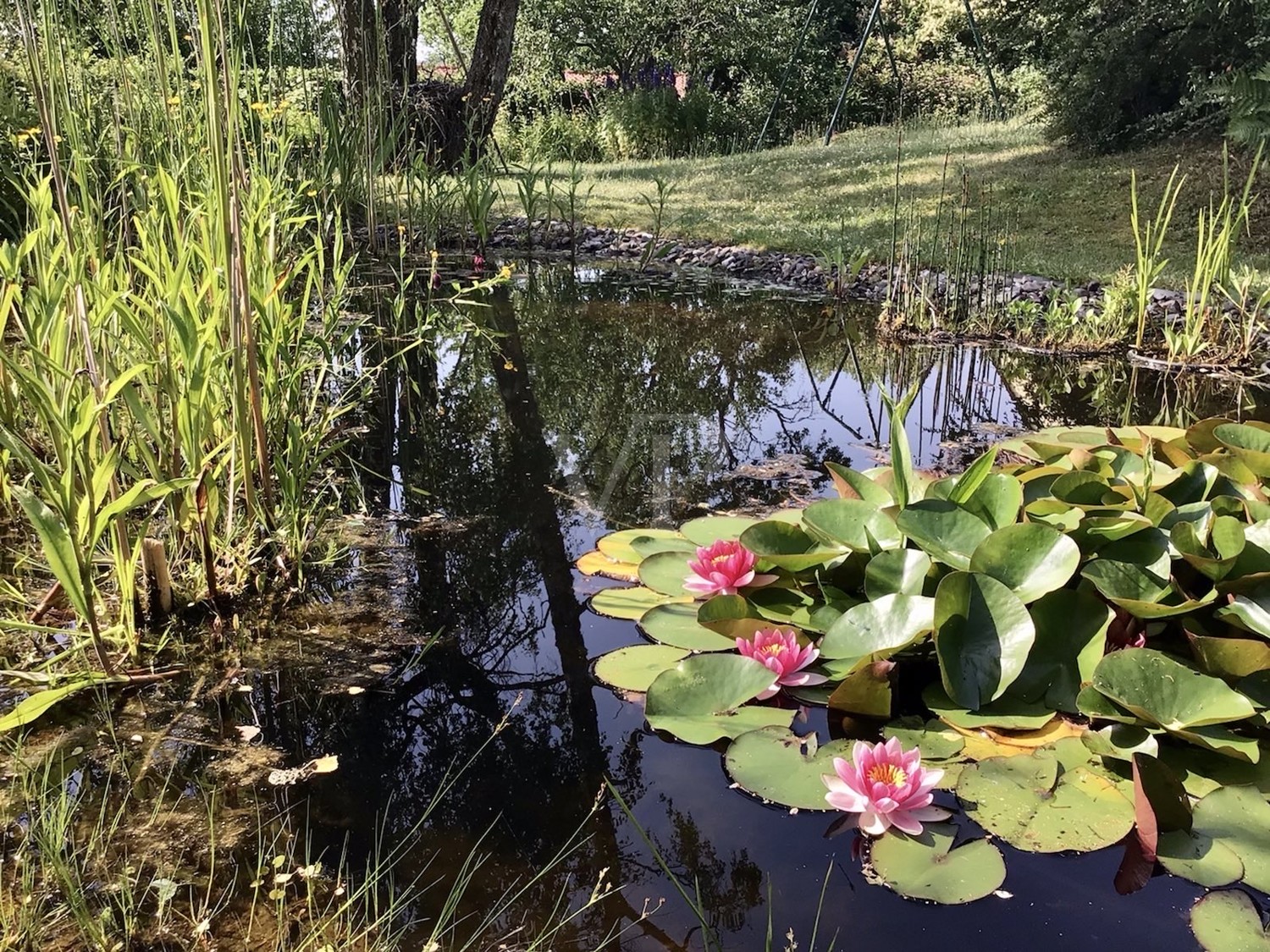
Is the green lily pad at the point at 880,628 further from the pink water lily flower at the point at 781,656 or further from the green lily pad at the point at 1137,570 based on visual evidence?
the green lily pad at the point at 1137,570

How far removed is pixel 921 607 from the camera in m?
1.48

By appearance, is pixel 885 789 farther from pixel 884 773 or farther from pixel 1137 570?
pixel 1137 570

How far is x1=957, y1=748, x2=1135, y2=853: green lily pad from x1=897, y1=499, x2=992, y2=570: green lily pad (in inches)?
13.8

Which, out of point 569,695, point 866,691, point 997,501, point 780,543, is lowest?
point 569,695

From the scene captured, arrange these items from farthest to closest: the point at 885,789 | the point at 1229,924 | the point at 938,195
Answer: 1. the point at 938,195
2. the point at 885,789
3. the point at 1229,924

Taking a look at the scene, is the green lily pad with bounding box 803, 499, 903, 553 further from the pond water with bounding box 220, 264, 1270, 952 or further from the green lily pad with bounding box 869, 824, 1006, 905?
the green lily pad with bounding box 869, 824, 1006, 905

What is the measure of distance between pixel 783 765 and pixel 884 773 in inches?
6.8

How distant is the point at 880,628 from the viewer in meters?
1.51

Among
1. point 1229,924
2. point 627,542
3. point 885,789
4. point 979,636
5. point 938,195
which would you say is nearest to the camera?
point 1229,924

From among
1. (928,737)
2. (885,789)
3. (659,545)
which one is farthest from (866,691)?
(659,545)

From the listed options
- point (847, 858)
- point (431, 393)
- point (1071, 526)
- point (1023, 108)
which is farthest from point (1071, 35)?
point (847, 858)

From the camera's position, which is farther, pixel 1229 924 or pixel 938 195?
pixel 938 195

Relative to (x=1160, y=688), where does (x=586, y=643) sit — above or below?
below

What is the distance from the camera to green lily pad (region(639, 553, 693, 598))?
1838 millimetres
